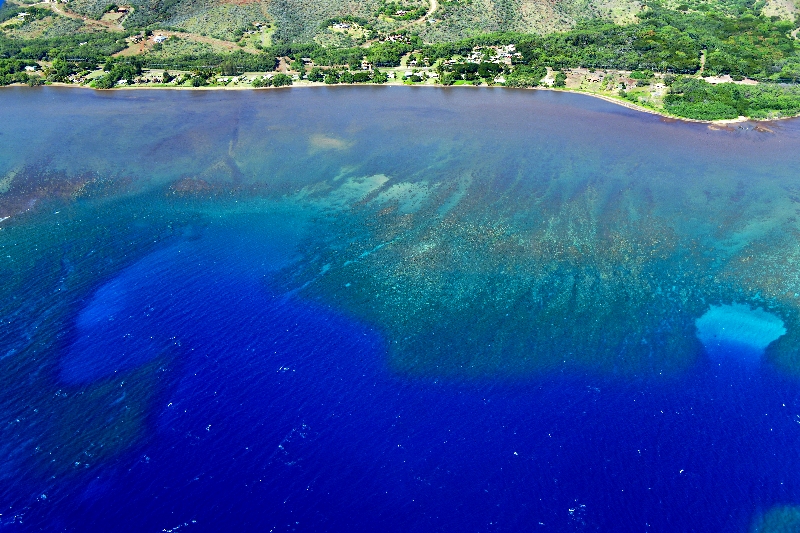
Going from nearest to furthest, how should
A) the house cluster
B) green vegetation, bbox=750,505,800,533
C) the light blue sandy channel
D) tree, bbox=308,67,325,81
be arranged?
1. green vegetation, bbox=750,505,800,533
2. the light blue sandy channel
3. tree, bbox=308,67,325,81
4. the house cluster

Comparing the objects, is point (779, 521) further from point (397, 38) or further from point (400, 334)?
point (397, 38)

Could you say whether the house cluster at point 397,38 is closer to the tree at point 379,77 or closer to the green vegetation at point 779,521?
the tree at point 379,77

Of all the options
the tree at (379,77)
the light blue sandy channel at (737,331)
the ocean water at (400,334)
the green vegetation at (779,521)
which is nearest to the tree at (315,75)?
the tree at (379,77)

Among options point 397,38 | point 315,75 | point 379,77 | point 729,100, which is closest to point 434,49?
point 397,38

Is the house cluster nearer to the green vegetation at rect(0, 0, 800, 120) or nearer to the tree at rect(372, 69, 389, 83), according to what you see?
the green vegetation at rect(0, 0, 800, 120)

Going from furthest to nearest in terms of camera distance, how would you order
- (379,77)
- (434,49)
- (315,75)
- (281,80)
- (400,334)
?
(434,49) < (315,75) < (379,77) < (281,80) < (400,334)

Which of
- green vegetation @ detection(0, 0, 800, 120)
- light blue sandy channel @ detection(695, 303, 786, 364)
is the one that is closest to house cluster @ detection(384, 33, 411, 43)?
green vegetation @ detection(0, 0, 800, 120)

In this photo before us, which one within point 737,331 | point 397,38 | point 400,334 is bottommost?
point 400,334

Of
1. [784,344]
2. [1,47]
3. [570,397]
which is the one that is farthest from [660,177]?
[1,47]
